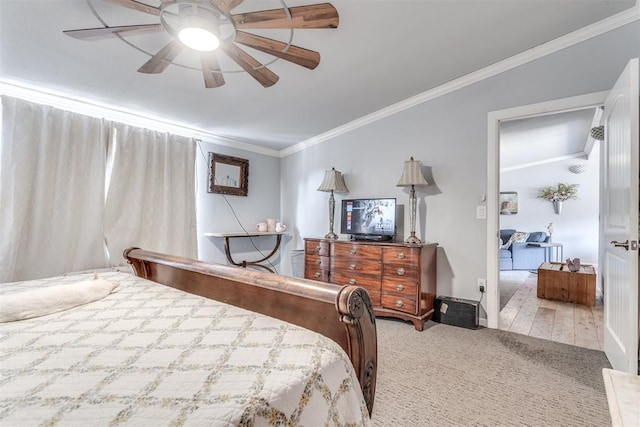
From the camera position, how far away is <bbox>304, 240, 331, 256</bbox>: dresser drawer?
11.1ft

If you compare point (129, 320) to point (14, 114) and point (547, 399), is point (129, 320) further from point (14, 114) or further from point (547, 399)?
point (14, 114)

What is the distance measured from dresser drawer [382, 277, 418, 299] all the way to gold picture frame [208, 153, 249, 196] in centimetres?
248

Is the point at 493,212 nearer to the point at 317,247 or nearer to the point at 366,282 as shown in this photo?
the point at 366,282

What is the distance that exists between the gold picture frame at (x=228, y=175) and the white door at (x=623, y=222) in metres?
3.90

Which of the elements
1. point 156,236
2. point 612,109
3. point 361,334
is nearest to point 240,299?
point 361,334

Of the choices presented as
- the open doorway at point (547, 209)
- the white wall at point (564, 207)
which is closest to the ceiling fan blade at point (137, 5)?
the open doorway at point (547, 209)

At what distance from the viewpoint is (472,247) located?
284cm

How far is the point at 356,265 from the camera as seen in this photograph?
10.1 ft

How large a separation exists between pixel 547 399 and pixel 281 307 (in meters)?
1.65

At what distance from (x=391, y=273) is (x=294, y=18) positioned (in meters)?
2.28

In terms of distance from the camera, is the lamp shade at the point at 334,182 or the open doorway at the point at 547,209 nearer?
the open doorway at the point at 547,209

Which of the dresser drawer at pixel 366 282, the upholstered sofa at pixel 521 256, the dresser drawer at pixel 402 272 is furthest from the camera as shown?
the upholstered sofa at pixel 521 256

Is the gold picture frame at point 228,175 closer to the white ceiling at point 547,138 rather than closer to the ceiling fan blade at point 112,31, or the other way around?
the ceiling fan blade at point 112,31

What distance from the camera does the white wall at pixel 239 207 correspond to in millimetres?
3850
